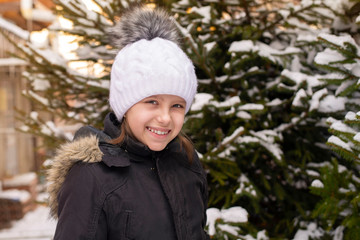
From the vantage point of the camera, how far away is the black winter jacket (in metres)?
1.16

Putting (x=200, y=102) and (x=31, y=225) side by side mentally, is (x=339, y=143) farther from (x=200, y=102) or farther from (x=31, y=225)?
(x=31, y=225)

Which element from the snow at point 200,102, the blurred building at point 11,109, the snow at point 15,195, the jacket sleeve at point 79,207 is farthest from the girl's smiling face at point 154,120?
the blurred building at point 11,109

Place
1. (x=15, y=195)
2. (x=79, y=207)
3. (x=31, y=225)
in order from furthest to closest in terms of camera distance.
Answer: (x=15, y=195) → (x=31, y=225) → (x=79, y=207)

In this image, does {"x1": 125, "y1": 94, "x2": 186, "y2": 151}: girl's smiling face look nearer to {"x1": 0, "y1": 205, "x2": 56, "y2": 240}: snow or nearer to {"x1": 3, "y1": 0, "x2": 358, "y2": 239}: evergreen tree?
{"x1": 3, "y1": 0, "x2": 358, "y2": 239}: evergreen tree

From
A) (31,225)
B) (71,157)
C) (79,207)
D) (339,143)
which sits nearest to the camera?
(79,207)

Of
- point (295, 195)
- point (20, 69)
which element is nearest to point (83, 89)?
point (295, 195)

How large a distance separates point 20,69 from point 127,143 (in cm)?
792

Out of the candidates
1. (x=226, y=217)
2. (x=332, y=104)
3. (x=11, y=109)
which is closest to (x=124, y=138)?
(x=226, y=217)

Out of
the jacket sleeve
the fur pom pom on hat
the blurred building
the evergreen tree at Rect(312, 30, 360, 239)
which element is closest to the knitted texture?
the fur pom pom on hat

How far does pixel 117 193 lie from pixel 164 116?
377 mm

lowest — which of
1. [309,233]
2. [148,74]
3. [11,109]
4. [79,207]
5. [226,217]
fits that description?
[11,109]

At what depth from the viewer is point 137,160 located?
1.36 meters

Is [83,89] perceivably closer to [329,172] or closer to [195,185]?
[195,185]

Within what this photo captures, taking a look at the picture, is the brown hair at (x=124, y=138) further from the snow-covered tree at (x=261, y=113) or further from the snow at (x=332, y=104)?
the snow at (x=332, y=104)
